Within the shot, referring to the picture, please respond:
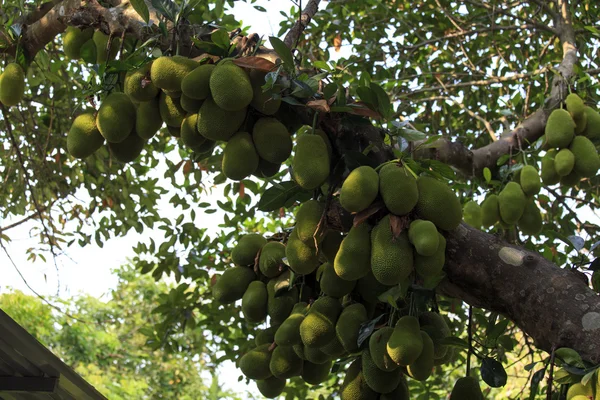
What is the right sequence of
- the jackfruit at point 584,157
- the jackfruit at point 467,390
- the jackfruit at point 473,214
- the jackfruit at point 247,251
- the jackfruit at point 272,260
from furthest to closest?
1. the jackfruit at point 473,214
2. the jackfruit at point 584,157
3. the jackfruit at point 247,251
4. the jackfruit at point 272,260
5. the jackfruit at point 467,390

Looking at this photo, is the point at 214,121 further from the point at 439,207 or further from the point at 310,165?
the point at 439,207

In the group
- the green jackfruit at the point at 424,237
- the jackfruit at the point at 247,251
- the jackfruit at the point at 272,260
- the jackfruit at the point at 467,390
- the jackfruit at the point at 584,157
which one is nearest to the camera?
the green jackfruit at the point at 424,237

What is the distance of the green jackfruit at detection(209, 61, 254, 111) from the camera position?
47.4 inches

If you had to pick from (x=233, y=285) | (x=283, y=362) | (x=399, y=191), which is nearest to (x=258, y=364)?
(x=283, y=362)

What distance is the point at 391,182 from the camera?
112 centimetres

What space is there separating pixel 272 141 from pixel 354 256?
A: 283mm

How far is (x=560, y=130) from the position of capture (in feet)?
6.68

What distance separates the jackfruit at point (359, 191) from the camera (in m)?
1.11

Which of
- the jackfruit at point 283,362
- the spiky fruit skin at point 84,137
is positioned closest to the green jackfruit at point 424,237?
the jackfruit at point 283,362

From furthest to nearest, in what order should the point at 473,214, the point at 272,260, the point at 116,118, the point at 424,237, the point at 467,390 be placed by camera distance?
the point at 473,214, the point at 272,260, the point at 116,118, the point at 467,390, the point at 424,237

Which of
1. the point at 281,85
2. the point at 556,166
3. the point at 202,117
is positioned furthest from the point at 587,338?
the point at 556,166

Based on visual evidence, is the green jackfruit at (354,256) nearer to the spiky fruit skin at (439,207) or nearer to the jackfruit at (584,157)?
the spiky fruit skin at (439,207)

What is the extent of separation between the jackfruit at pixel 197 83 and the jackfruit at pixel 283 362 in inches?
20.8

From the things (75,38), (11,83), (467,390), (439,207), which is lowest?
(467,390)
